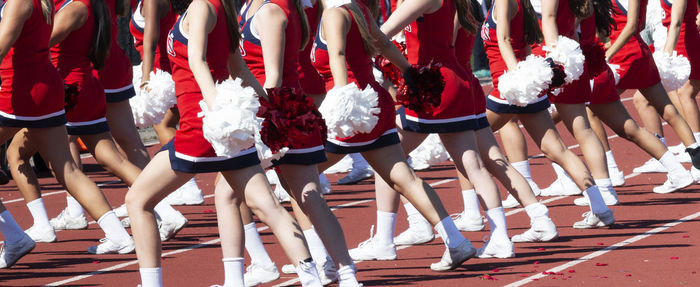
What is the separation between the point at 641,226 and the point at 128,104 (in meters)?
3.45

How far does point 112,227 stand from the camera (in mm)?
7000

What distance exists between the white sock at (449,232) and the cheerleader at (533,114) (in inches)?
60.0

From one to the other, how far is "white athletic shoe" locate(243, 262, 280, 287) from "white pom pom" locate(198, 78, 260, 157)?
1.27 meters

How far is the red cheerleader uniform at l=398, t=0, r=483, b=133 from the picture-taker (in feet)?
21.3

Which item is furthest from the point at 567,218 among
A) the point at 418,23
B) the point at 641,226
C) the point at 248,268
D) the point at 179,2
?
the point at 179,2

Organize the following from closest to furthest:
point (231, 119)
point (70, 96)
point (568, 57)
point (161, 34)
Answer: point (231, 119), point (70, 96), point (568, 57), point (161, 34)

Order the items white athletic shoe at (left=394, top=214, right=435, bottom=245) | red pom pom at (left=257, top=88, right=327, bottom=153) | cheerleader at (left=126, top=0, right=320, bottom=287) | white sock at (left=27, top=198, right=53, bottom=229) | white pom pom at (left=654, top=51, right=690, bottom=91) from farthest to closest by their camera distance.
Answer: white pom pom at (left=654, top=51, right=690, bottom=91)
white sock at (left=27, top=198, right=53, bottom=229)
white athletic shoe at (left=394, top=214, right=435, bottom=245)
cheerleader at (left=126, top=0, right=320, bottom=287)
red pom pom at (left=257, top=88, right=327, bottom=153)

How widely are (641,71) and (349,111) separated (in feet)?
14.2

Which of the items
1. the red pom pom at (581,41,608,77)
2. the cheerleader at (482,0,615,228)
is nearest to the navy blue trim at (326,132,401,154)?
the cheerleader at (482,0,615,228)

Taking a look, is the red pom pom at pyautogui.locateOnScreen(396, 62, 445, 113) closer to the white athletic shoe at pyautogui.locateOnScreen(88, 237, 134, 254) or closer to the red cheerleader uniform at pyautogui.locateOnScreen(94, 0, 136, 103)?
the white athletic shoe at pyautogui.locateOnScreen(88, 237, 134, 254)

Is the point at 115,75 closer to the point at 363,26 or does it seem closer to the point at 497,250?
the point at 363,26

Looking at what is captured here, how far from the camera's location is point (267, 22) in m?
5.40

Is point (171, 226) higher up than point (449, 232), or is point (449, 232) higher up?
point (449, 232)

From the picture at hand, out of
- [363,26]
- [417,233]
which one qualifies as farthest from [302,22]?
[417,233]
